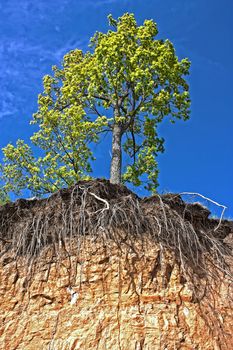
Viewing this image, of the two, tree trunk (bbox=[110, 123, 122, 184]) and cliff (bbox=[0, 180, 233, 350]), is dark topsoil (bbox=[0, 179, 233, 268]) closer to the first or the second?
cliff (bbox=[0, 180, 233, 350])

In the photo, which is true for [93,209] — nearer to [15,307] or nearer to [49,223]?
[49,223]

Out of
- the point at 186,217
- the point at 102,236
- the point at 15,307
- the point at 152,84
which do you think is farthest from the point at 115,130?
the point at 15,307

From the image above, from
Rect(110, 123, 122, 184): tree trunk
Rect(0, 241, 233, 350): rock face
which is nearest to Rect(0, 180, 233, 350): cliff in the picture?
Rect(0, 241, 233, 350): rock face

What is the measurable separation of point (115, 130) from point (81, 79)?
2277mm

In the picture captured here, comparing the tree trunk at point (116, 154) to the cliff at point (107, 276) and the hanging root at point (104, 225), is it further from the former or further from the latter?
the cliff at point (107, 276)

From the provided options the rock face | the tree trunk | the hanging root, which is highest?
the tree trunk

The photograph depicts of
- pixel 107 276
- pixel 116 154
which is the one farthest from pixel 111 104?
pixel 107 276

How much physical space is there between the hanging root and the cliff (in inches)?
0.7

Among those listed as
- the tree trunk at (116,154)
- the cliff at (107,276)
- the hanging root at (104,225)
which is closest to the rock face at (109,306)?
the cliff at (107,276)

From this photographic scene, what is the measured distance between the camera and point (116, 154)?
13867mm

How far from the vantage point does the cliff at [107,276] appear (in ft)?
20.2

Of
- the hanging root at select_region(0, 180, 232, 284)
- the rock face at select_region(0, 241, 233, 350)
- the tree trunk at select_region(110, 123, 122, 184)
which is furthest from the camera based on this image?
the tree trunk at select_region(110, 123, 122, 184)

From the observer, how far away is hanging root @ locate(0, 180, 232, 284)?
23.0 feet

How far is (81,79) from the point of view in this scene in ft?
48.4
